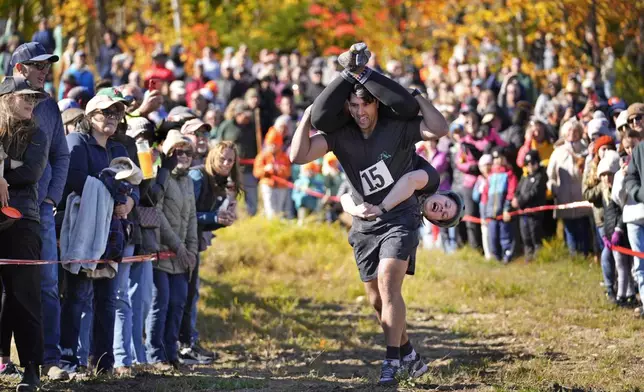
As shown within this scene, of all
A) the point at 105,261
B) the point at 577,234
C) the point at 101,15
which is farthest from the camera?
the point at 101,15

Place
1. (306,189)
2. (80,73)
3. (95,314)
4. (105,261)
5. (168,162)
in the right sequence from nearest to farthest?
(105,261) < (95,314) < (168,162) < (80,73) < (306,189)

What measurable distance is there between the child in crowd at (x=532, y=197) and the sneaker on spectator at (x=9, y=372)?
875 cm

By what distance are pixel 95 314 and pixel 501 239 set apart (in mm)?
8011

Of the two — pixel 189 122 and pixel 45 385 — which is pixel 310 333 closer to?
pixel 189 122

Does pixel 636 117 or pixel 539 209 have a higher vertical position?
pixel 636 117

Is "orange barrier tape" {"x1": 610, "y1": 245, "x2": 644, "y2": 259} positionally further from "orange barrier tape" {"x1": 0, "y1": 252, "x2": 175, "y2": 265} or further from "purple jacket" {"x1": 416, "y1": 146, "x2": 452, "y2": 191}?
"purple jacket" {"x1": 416, "y1": 146, "x2": 452, "y2": 191}

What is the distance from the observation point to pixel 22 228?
7.64 metres

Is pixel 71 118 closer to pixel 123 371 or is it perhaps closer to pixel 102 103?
pixel 102 103

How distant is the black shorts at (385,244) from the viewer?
27.0 feet

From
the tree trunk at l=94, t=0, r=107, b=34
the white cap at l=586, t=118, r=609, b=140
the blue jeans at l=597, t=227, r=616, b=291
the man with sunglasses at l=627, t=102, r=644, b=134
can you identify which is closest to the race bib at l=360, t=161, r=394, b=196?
the man with sunglasses at l=627, t=102, r=644, b=134

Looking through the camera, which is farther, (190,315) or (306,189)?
(306,189)

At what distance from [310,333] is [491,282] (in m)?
2.67

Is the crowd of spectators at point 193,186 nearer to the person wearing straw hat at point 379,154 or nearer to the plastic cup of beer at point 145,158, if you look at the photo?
the plastic cup of beer at point 145,158

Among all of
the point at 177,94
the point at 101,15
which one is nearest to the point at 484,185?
the point at 177,94
